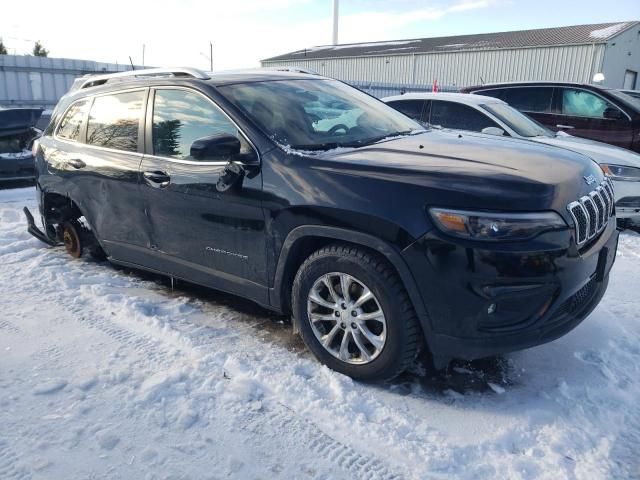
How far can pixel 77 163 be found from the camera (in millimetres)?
4305

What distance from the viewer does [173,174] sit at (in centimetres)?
347

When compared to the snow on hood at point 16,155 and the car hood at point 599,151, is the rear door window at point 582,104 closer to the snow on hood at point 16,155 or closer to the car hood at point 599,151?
the car hood at point 599,151

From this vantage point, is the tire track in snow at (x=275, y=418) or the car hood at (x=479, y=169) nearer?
the tire track in snow at (x=275, y=418)

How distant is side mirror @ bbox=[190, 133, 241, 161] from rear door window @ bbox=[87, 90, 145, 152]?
105 centimetres

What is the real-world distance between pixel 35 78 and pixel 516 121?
10561mm

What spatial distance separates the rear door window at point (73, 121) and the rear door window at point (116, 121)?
0.16 metres

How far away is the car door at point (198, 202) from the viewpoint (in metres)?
3.14

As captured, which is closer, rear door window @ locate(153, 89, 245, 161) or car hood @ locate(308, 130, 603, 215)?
car hood @ locate(308, 130, 603, 215)

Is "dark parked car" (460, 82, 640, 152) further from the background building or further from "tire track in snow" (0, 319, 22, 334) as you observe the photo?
the background building

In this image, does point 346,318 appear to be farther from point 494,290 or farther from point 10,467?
point 10,467

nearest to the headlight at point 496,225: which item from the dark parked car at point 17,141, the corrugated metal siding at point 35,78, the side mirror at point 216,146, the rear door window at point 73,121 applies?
the side mirror at point 216,146

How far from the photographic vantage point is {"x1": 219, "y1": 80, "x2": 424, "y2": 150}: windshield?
319 centimetres

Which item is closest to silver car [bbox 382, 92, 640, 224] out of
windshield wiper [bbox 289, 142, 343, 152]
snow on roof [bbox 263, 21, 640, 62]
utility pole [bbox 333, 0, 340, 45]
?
windshield wiper [bbox 289, 142, 343, 152]

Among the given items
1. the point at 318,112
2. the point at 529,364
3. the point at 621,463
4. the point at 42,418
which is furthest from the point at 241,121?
the point at 621,463
